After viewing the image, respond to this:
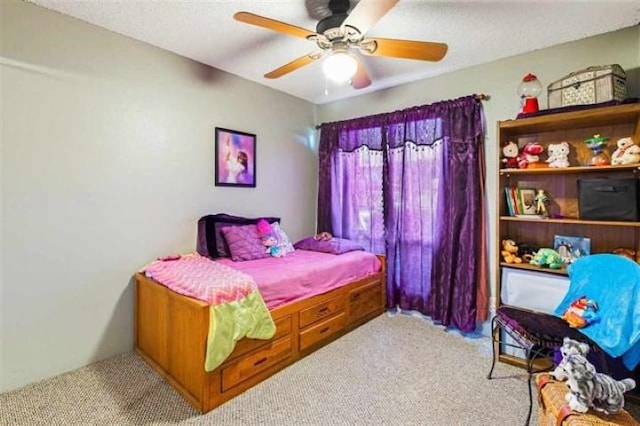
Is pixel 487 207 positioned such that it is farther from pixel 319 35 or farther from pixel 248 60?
pixel 248 60

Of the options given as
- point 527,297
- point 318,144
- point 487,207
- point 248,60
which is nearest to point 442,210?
point 487,207

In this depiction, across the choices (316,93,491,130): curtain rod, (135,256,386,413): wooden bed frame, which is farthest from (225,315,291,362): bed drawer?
(316,93,491,130): curtain rod

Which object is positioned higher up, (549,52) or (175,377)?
(549,52)

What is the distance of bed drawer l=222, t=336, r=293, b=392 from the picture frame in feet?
5.35

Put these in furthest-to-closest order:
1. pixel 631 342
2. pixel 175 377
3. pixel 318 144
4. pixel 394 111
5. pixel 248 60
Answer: pixel 318 144
pixel 394 111
pixel 248 60
pixel 175 377
pixel 631 342

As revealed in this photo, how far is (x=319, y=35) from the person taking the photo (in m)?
1.89

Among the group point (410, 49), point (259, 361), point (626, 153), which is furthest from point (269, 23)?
point (626, 153)

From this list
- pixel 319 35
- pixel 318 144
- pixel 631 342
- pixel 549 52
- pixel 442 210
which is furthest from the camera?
pixel 318 144

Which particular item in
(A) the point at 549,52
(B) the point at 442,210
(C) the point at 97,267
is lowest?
(C) the point at 97,267

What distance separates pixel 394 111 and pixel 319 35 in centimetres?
171

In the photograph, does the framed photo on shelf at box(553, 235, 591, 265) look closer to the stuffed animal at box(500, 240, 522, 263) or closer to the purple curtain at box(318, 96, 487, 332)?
the stuffed animal at box(500, 240, 522, 263)

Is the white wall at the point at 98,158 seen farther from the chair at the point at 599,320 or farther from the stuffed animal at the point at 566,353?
the stuffed animal at the point at 566,353

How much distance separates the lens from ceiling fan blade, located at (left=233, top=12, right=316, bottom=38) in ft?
5.35

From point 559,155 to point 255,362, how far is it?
8.59 ft
